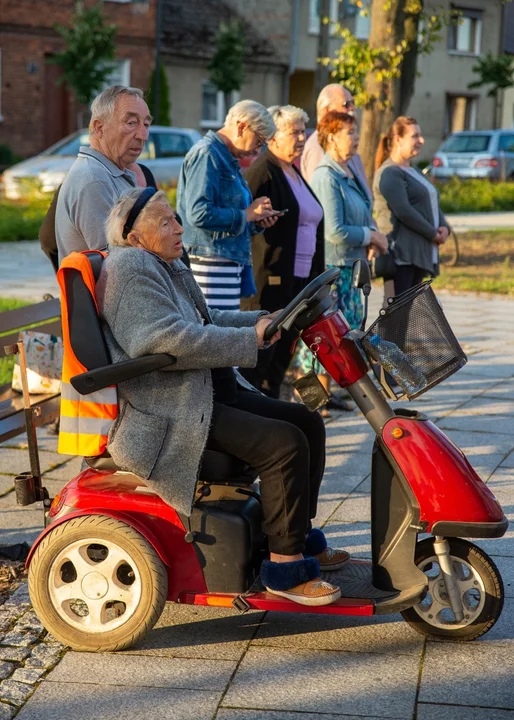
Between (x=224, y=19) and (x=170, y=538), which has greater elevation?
(x=224, y=19)

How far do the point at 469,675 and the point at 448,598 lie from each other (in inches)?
12.3

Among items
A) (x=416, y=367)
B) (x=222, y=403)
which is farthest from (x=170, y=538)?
(x=416, y=367)

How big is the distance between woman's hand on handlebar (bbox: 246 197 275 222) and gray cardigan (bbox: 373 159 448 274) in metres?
2.02

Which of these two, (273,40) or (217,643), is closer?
(217,643)

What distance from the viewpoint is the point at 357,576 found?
4.23m

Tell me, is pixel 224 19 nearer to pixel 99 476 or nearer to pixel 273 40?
pixel 273 40

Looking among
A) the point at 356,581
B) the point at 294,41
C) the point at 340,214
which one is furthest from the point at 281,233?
the point at 294,41

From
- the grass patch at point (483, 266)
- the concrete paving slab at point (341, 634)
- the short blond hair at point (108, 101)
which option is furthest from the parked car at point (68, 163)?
the concrete paving slab at point (341, 634)

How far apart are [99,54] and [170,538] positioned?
29.1 metres

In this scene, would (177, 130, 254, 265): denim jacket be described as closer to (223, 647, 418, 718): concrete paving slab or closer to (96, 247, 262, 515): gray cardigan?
(96, 247, 262, 515): gray cardigan

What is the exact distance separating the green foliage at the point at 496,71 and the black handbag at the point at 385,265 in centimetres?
3614

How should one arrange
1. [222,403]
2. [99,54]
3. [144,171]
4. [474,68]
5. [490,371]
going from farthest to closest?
[474,68] < [99,54] < [490,371] < [144,171] < [222,403]

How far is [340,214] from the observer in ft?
23.7

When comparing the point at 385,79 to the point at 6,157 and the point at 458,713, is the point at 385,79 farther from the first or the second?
the point at 6,157
